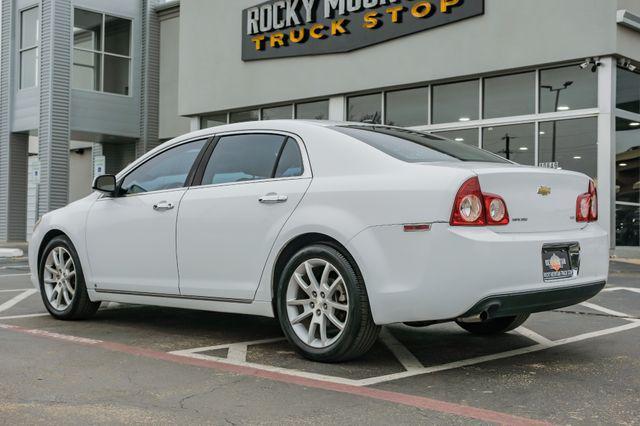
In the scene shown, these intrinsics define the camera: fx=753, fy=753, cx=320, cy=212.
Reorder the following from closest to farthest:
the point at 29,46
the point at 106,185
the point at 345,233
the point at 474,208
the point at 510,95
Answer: the point at 474,208, the point at 345,233, the point at 106,185, the point at 510,95, the point at 29,46

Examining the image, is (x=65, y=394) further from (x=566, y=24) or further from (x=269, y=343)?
(x=566, y=24)

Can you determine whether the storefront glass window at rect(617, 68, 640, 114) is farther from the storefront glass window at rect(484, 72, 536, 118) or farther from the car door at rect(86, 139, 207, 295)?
the car door at rect(86, 139, 207, 295)

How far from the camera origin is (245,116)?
2138cm

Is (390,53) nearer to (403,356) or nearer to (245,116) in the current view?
(245,116)

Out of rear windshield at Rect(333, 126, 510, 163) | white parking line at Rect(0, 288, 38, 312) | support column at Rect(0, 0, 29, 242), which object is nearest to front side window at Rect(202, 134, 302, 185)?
rear windshield at Rect(333, 126, 510, 163)

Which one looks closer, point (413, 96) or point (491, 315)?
point (491, 315)

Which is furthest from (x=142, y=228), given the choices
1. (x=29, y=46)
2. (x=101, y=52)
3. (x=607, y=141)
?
(x=29, y=46)

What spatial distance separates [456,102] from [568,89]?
2.58 meters

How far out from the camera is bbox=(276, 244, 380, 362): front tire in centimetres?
440

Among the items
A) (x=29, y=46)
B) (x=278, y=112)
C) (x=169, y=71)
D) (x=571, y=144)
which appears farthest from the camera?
(x=169, y=71)

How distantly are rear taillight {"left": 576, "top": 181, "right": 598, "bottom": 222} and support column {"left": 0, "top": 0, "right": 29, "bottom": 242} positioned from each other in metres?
22.7

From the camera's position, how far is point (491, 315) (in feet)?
13.8

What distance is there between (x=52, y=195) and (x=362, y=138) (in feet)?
64.8

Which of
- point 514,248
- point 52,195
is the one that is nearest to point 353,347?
point 514,248
